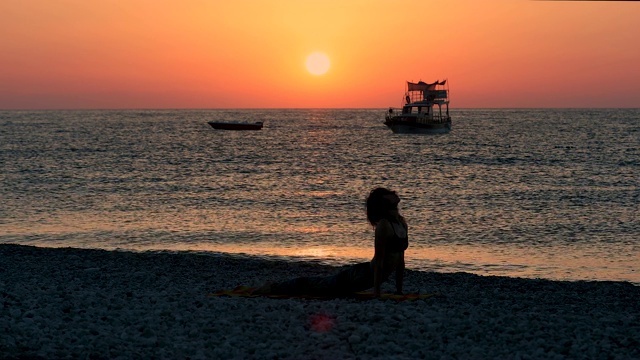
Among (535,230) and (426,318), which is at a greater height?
(426,318)

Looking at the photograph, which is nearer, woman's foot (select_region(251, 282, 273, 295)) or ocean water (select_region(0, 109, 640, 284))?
woman's foot (select_region(251, 282, 273, 295))

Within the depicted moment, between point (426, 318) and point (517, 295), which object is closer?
point (426, 318)

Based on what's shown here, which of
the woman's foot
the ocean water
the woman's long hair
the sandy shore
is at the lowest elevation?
the ocean water

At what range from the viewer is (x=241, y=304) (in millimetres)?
10453

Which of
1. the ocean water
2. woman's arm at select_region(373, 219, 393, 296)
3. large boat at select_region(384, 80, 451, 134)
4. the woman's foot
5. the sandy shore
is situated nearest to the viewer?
the sandy shore

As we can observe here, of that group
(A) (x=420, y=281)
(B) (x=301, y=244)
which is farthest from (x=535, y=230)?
(A) (x=420, y=281)

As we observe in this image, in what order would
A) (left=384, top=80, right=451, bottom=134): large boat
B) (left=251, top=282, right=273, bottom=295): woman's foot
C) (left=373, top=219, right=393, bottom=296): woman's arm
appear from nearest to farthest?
(left=373, top=219, right=393, bottom=296): woman's arm < (left=251, top=282, right=273, bottom=295): woman's foot < (left=384, top=80, right=451, bottom=134): large boat

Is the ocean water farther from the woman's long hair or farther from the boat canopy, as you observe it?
the boat canopy

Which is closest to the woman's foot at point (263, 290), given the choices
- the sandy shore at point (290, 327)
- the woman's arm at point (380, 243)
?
the sandy shore at point (290, 327)

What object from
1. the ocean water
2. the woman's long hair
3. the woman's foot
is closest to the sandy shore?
the woman's foot

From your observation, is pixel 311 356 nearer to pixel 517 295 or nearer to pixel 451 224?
pixel 517 295

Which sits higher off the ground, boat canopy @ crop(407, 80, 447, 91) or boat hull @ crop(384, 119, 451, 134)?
boat canopy @ crop(407, 80, 447, 91)

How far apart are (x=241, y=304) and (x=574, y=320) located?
15.2ft

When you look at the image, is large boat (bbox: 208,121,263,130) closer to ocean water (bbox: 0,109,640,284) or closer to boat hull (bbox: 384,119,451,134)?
boat hull (bbox: 384,119,451,134)
